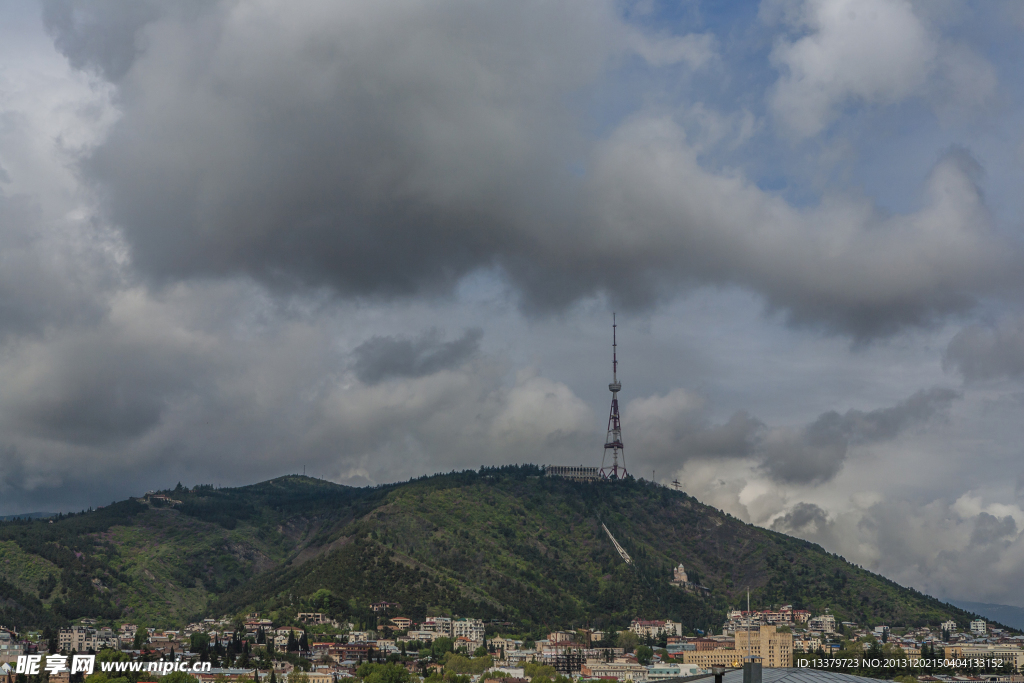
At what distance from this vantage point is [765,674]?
99.4 meters

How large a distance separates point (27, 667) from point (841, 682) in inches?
5554

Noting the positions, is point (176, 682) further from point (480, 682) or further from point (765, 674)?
point (765, 674)

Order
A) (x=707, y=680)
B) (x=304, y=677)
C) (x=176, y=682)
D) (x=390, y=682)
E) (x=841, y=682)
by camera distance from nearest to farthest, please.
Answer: (x=707, y=680)
(x=841, y=682)
(x=176, y=682)
(x=390, y=682)
(x=304, y=677)

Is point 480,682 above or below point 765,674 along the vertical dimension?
below

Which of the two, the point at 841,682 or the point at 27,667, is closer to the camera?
the point at 841,682

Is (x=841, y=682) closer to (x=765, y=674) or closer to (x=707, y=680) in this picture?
(x=765, y=674)

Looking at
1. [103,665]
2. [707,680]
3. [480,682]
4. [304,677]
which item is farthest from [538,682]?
[707,680]

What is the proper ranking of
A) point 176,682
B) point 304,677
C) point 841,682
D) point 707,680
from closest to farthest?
1. point 707,680
2. point 841,682
3. point 176,682
4. point 304,677

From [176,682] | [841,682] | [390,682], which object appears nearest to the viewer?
[841,682]

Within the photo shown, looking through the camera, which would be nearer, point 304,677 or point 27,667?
point 27,667

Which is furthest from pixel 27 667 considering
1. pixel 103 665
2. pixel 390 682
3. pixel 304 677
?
pixel 390 682

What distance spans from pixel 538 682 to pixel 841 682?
88.9 m

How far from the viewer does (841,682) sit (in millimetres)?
100000

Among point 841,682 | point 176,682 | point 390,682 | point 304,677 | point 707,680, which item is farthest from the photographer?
point 304,677
